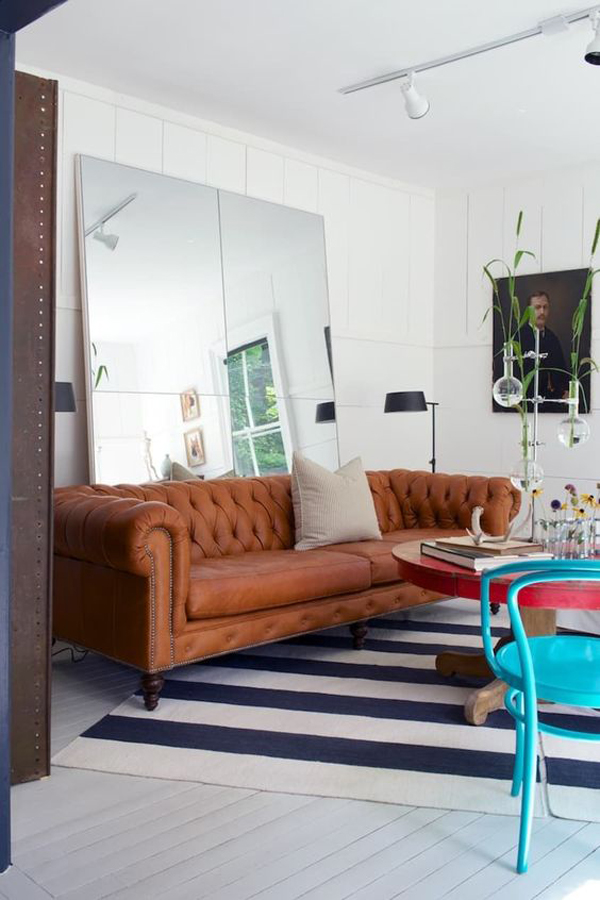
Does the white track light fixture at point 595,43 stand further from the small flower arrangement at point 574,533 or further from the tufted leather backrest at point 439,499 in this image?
the tufted leather backrest at point 439,499

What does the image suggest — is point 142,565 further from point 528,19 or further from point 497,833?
point 528,19

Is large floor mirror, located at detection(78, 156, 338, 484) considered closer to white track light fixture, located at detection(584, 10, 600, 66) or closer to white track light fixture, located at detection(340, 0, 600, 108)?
white track light fixture, located at detection(340, 0, 600, 108)

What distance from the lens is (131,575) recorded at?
3680 millimetres

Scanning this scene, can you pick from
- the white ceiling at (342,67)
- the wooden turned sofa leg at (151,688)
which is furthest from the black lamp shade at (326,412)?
the wooden turned sofa leg at (151,688)

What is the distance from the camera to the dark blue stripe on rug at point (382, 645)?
177 inches

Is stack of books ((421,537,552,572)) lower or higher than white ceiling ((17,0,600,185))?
lower

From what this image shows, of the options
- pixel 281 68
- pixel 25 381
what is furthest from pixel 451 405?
pixel 25 381

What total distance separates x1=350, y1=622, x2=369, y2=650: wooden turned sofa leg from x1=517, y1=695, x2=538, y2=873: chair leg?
2.12 metres

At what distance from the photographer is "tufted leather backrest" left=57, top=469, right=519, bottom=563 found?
466cm

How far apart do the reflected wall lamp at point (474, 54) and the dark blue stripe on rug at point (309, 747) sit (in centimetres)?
336

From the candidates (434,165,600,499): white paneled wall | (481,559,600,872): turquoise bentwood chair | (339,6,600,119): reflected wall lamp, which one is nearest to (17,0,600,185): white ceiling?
(339,6,600,119): reflected wall lamp

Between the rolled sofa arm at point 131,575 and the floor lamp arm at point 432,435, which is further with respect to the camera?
the floor lamp arm at point 432,435

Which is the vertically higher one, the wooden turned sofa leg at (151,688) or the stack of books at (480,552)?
Result: the stack of books at (480,552)

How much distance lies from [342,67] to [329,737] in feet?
11.7
